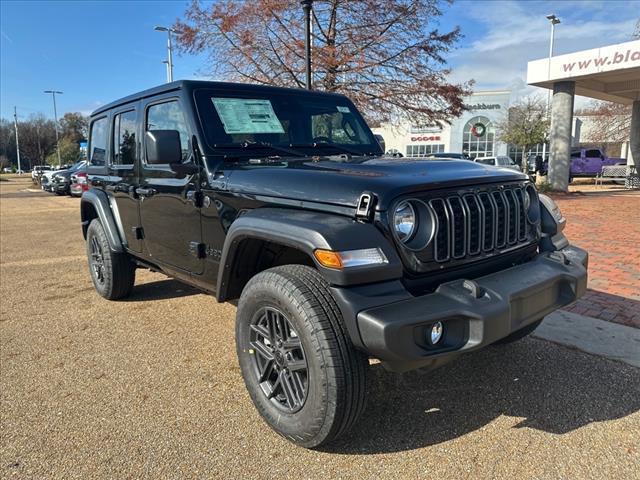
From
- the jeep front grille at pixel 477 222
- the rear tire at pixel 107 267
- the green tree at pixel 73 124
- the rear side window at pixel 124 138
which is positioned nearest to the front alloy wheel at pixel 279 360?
the jeep front grille at pixel 477 222

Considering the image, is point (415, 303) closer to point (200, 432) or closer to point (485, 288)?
point (485, 288)

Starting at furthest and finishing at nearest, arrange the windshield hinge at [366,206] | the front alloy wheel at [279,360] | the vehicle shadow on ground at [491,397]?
the vehicle shadow on ground at [491,397], the front alloy wheel at [279,360], the windshield hinge at [366,206]

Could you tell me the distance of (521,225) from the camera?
3.07 m

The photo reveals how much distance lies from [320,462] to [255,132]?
2211 millimetres

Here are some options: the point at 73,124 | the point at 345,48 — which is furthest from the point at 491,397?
the point at 73,124

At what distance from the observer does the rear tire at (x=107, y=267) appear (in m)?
4.91

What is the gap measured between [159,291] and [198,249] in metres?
2.42

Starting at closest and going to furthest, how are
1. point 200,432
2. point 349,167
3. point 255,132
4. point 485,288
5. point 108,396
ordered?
point 485,288
point 200,432
point 349,167
point 108,396
point 255,132

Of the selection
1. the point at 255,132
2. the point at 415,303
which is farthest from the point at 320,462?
the point at 255,132

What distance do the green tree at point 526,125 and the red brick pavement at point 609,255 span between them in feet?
88.1

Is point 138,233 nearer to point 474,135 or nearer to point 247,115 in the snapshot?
point 247,115

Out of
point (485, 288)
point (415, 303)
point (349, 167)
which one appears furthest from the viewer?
point (349, 167)

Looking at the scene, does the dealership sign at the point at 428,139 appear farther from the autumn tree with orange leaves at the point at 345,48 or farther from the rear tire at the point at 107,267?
the rear tire at the point at 107,267

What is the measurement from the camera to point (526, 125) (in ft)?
129
